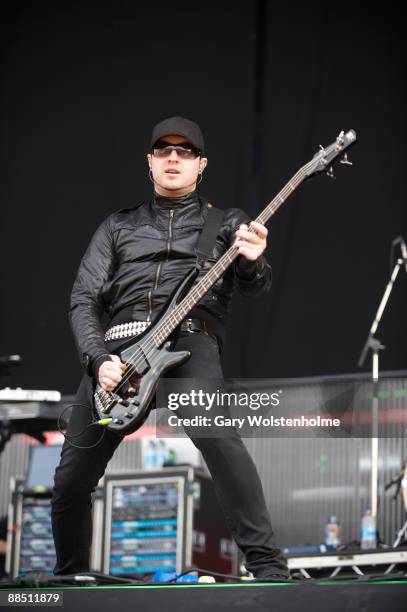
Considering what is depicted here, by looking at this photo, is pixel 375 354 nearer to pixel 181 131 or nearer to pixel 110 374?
pixel 181 131

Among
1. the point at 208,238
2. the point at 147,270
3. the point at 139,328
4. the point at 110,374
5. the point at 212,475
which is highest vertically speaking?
the point at 208,238

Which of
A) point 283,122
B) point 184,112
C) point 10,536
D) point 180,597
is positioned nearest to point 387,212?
point 283,122

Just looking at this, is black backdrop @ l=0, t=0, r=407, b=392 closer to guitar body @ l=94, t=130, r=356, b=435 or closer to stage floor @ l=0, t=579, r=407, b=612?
guitar body @ l=94, t=130, r=356, b=435

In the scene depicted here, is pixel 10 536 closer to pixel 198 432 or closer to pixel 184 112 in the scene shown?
A: pixel 184 112

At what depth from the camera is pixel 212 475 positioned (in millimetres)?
3607

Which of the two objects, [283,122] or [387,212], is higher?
[283,122]

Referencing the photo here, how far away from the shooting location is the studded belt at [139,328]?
381 cm

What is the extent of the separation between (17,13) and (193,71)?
143 centimetres

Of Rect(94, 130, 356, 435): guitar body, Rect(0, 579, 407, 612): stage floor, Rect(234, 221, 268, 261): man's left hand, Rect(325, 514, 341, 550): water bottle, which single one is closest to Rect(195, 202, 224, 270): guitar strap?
Rect(94, 130, 356, 435): guitar body

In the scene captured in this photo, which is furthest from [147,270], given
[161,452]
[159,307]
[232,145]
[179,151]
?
[232,145]

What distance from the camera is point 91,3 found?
8453 mm

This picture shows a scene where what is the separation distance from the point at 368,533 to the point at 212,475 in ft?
11.3

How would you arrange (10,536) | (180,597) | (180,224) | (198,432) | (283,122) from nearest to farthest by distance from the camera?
1. (180,597)
2. (198,432)
3. (180,224)
4. (10,536)
5. (283,122)

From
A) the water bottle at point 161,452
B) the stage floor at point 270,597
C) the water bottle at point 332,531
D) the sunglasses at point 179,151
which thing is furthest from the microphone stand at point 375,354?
the stage floor at point 270,597
